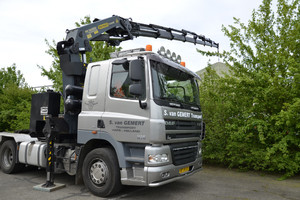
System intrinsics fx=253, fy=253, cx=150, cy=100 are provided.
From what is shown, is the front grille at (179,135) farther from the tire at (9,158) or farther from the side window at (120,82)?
the tire at (9,158)

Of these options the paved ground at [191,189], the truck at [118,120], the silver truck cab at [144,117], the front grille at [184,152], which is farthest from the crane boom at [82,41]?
the front grille at [184,152]

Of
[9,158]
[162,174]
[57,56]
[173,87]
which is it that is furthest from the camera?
[57,56]

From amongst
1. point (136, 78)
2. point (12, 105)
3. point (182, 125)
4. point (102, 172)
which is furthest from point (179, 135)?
point (12, 105)

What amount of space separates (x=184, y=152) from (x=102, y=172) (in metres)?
1.71

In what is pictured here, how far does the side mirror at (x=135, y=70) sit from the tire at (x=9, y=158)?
4.72m

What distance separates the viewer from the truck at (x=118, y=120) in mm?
4629

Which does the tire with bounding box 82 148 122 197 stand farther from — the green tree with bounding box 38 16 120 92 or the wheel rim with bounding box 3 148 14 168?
the green tree with bounding box 38 16 120 92

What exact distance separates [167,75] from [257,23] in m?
4.41

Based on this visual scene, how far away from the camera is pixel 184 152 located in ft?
17.1

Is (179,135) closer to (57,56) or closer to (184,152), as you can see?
(184,152)

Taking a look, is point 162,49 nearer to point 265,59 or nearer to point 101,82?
point 101,82

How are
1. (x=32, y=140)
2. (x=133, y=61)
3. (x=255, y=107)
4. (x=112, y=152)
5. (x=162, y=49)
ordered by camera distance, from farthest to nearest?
(x=255, y=107) → (x=32, y=140) → (x=162, y=49) → (x=112, y=152) → (x=133, y=61)

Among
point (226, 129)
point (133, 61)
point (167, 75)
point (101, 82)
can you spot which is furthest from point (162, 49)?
point (226, 129)

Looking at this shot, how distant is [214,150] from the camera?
823 cm
